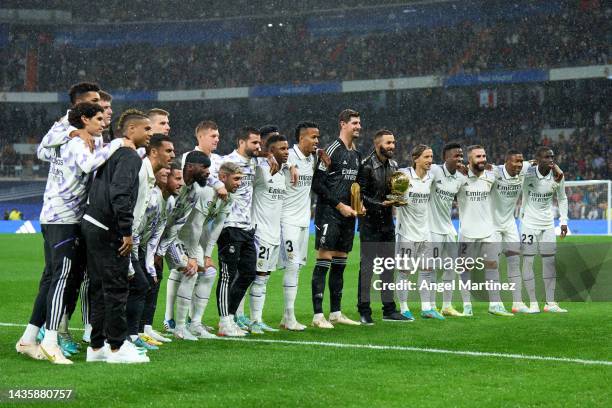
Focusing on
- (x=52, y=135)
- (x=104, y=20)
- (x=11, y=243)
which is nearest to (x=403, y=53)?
(x=104, y=20)

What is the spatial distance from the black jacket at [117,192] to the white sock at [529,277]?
6569 millimetres

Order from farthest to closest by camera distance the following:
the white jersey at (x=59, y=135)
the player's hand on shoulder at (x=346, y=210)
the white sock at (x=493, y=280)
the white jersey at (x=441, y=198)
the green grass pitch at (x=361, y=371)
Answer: the white sock at (x=493, y=280)
the white jersey at (x=441, y=198)
the player's hand on shoulder at (x=346, y=210)
the white jersey at (x=59, y=135)
the green grass pitch at (x=361, y=371)

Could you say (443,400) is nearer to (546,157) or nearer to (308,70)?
(546,157)

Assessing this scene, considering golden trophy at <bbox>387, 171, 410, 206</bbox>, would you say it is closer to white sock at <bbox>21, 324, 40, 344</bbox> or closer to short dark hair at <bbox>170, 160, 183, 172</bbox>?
short dark hair at <bbox>170, 160, 183, 172</bbox>

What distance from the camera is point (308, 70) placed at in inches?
1743

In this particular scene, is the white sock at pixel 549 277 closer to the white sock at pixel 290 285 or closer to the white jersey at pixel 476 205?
the white jersey at pixel 476 205

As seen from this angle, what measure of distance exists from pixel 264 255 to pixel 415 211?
226 cm

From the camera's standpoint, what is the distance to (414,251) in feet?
36.0

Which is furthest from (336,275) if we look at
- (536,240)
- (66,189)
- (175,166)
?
(66,189)

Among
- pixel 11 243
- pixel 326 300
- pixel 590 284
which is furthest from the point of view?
pixel 11 243

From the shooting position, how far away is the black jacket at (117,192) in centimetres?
661

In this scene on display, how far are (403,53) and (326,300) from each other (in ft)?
101

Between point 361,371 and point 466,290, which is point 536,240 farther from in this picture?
point 361,371

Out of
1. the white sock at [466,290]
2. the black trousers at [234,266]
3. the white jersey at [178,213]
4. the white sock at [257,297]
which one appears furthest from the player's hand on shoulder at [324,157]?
the white sock at [466,290]
